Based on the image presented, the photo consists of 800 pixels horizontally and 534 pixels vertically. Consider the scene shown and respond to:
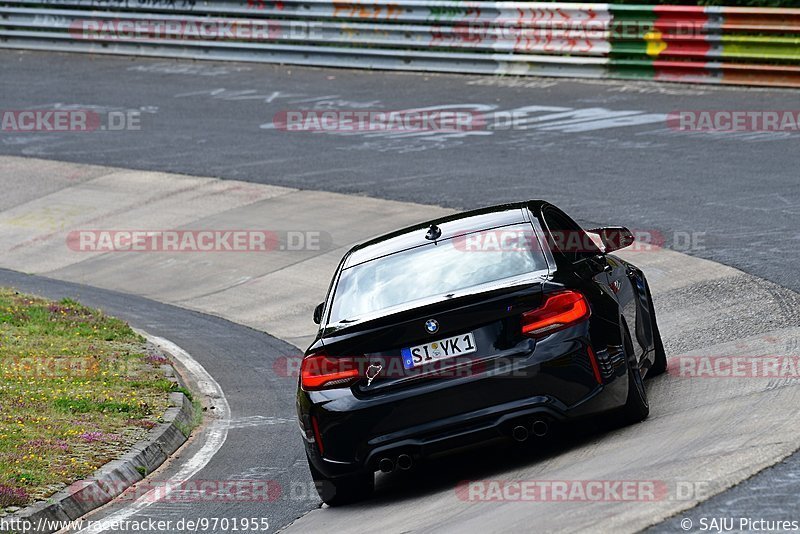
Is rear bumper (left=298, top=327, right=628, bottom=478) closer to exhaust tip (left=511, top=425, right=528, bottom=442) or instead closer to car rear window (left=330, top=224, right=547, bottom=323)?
exhaust tip (left=511, top=425, right=528, bottom=442)

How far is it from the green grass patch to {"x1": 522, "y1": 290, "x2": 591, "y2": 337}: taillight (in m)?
3.13

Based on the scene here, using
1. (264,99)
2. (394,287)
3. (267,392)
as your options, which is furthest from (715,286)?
(264,99)

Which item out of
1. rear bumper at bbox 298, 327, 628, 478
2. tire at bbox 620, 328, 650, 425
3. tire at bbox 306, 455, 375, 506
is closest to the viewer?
rear bumper at bbox 298, 327, 628, 478

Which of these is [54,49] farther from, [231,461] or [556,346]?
[556,346]

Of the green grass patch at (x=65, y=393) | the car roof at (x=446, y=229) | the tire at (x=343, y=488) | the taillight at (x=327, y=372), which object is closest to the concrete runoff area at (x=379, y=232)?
the tire at (x=343, y=488)

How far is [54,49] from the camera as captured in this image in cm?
2888

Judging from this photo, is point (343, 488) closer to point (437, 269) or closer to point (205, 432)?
point (437, 269)

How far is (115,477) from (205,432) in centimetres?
153

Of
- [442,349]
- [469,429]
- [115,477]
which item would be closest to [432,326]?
[442,349]

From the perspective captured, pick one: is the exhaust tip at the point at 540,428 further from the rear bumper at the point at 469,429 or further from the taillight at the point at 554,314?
the taillight at the point at 554,314

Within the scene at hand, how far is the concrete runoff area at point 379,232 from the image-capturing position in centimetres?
672

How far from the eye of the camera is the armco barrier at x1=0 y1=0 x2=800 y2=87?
20.6 metres

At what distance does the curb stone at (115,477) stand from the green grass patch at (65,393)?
8 cm

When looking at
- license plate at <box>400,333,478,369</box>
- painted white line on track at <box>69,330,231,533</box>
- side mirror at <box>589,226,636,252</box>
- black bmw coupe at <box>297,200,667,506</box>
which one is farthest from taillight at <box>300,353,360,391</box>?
side mirror at <box>589,226,636,252</box>
